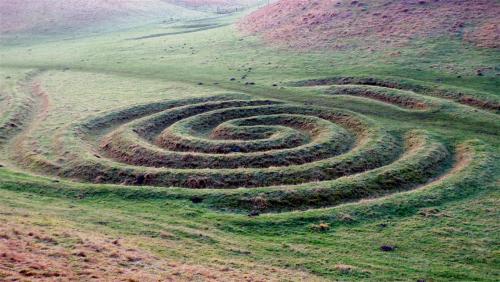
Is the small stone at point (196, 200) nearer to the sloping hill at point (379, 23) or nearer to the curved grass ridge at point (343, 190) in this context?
the curved grass ridge at point (343, 190)

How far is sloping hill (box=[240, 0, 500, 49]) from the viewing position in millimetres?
71438

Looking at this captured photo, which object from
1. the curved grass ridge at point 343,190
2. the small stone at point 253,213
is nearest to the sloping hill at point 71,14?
the curved grass ridge at point 343,190

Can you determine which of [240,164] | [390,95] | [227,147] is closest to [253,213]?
[240,164]

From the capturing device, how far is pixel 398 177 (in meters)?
33.4

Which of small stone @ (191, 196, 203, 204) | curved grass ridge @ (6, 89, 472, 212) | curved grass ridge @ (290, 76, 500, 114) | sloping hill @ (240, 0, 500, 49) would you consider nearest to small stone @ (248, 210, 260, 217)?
curved grass ridge @ (6, 89, 472, 212)

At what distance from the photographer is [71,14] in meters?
133

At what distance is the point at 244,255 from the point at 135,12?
132179 mm

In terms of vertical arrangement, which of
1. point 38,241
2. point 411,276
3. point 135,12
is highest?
point 135,12

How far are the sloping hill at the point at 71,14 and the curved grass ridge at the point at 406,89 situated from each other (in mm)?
85222

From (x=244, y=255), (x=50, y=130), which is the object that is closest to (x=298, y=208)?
(x=244, y=255)

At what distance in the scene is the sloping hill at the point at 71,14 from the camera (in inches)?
4867

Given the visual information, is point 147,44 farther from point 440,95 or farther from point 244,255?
point 244,255

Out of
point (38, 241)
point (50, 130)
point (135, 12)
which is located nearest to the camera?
point (38, 241)

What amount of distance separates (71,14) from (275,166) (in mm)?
114531
